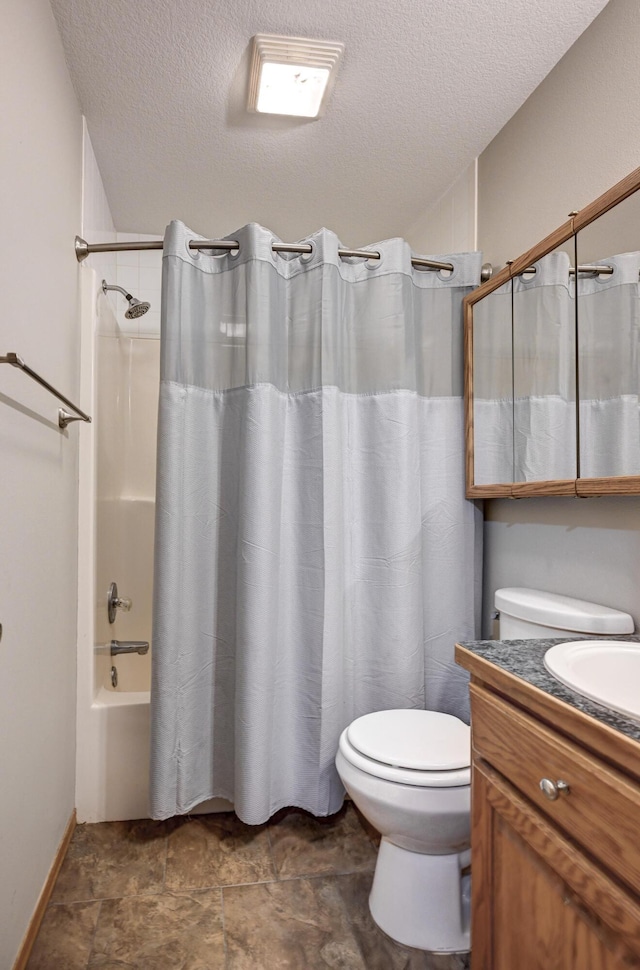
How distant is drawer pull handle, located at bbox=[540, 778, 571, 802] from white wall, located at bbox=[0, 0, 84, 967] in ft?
3.36

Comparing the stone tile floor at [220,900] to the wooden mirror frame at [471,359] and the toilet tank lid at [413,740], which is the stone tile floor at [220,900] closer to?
the toilet tank lid at [413,740]

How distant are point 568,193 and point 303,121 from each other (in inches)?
36.0

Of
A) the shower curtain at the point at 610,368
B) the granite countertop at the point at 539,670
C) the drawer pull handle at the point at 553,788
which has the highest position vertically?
the shower curtain at the point at 610,368

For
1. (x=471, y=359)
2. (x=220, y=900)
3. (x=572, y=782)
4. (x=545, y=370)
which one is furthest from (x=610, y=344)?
(x=220, y=900)

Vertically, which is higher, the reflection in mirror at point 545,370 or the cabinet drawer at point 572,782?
the reflection in mirror at point 545,370

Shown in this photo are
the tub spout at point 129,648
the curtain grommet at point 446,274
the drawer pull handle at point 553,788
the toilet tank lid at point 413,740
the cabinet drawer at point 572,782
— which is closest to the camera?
the cabinet drawer at point 572,782

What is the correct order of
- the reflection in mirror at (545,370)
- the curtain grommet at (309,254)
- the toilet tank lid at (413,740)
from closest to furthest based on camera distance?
the toilet tank lid at (413,740), the reflection in mirror at (545,370), the curtain grommet at (309,254)

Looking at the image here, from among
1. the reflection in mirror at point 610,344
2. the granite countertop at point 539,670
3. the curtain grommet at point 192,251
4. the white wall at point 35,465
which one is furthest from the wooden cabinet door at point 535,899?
the curtain grommet at point 192,251

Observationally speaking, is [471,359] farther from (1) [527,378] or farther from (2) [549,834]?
(2) [549,834]

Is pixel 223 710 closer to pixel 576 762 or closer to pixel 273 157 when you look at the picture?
pixel 576 762

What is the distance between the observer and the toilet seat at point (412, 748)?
142cm

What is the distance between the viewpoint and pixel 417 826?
4.66 feet

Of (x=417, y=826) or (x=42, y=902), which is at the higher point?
(x=417, y=826)

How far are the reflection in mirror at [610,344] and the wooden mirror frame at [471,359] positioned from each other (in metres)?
0.02
